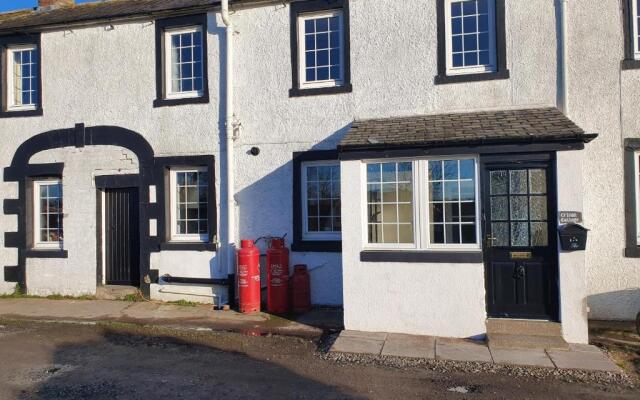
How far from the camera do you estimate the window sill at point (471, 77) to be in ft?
26.9

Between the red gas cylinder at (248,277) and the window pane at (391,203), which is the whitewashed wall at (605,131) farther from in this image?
the red gas cylinder at (248,277)

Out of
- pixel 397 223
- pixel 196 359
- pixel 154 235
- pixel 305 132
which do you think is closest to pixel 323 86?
pixel 305 132

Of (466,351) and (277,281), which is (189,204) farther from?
(466,351)

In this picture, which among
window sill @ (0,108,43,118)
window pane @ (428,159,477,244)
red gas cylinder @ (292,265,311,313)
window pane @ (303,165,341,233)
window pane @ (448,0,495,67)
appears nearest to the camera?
window pane @ (428,159,477,244)

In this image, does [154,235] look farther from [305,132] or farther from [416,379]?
[416,379]

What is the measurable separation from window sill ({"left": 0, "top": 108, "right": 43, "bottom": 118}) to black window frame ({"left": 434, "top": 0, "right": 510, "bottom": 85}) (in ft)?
27.5

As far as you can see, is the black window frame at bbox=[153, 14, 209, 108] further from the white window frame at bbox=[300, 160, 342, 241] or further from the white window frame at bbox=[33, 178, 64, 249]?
the white window frame at bbox=[33, 178, 64, 249]

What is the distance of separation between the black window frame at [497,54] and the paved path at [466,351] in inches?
173

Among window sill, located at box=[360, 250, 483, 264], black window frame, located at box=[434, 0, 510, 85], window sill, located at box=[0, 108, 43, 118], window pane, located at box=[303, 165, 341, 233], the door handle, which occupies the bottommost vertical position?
window sill, located at box=[360, 250, 483, 264]

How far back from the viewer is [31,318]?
8.58 m

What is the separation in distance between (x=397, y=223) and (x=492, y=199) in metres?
1.46

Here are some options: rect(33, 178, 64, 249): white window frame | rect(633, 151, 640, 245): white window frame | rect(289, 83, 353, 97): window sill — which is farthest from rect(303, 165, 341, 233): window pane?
rect(33, 178, 64, 249): white window frame

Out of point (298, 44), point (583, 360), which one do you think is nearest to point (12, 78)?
point (298, 44)

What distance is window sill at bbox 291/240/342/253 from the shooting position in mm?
8914
